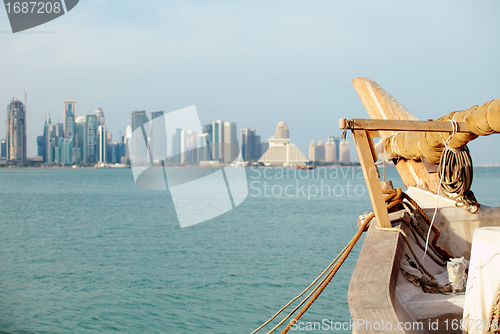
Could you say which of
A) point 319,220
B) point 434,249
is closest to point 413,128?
point 434,249

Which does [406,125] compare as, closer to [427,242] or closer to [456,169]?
[456,169]

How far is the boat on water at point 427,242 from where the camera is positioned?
352 cm

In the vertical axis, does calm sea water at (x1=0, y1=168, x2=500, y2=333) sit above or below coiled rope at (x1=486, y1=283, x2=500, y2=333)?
below

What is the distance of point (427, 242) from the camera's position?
207 inches

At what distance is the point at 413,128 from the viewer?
4.73 m

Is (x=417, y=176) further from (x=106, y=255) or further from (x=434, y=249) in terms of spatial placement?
(x=106, y=255)

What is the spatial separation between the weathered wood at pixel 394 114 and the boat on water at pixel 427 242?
1.6 inches

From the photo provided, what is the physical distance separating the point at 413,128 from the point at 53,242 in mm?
21528

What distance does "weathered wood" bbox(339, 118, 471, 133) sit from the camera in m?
4.69

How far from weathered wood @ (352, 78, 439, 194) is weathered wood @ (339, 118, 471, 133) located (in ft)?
8.97

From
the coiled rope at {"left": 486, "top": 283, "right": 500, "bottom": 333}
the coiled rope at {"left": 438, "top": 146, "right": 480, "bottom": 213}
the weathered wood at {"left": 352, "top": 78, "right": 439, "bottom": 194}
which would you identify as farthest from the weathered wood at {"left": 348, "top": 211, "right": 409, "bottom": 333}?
the weathered wood at {"left": 352, "top": 78, "right": 439, "bottom": 194}

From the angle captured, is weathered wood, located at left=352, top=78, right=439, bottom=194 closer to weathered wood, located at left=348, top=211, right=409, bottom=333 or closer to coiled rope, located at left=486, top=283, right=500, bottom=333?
weathered wood, located at left=348, top=211, right=409, bottom=333

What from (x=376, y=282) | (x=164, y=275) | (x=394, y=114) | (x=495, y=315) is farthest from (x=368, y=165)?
(x=164, y=275)

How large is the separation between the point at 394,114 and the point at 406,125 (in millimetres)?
4297
